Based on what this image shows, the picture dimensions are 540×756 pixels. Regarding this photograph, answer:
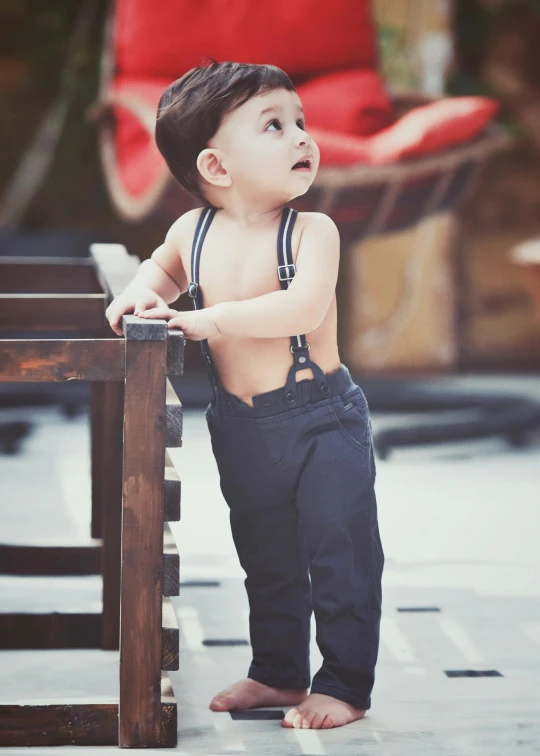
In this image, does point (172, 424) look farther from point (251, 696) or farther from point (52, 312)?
point (52, 312)

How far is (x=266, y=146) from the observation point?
122 centimetres

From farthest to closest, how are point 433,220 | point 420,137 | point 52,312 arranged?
point 433,220 < point 420,137 < point 52,312

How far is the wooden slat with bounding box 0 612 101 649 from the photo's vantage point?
4.99 ft

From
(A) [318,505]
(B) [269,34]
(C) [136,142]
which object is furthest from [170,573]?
(B) [269,34]

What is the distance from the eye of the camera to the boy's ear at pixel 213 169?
4.09ft

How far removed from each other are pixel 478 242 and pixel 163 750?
3.27 metres

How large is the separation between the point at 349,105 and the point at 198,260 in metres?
1.91

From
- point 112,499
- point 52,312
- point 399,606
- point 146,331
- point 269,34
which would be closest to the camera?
point 146,331

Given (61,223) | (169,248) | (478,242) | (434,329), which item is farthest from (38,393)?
(169,248)

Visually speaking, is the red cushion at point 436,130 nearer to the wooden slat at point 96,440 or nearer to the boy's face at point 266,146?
the wooden slat at point 96,440

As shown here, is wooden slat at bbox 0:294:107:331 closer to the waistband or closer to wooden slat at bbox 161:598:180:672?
the waistband

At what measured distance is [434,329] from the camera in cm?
388

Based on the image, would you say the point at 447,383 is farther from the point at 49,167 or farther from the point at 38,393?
the point at 49,167

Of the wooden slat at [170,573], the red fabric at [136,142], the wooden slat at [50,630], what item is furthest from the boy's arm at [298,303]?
the red fabric at [136,142]
